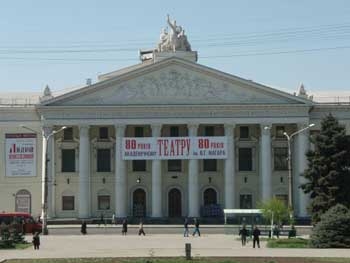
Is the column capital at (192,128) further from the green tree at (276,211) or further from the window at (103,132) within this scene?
the green tree at (276,211)

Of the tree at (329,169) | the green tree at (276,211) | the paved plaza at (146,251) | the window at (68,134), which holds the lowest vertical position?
the paved plaza at (146,251)

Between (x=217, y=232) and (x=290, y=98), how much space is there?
21527mm

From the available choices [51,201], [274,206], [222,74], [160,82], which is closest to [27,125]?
[51,201]

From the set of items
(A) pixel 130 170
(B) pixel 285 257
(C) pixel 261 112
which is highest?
(C) pixel 261 112

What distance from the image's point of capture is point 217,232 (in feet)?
212

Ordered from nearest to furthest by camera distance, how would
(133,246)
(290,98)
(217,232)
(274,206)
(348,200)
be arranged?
1. (133,246)
2. (274,206)
3. (348,200)
4. (217,232)
5. (290,98)

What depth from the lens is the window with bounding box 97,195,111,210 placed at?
84438mm

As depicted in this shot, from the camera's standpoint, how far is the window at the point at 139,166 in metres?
84.8

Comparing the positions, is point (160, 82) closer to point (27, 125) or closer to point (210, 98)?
point (210, 98)

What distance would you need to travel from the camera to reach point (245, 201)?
84.4 m

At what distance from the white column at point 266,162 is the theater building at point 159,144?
12 centimetres

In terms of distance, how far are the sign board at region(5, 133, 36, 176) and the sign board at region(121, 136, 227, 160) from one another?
965 centimetres

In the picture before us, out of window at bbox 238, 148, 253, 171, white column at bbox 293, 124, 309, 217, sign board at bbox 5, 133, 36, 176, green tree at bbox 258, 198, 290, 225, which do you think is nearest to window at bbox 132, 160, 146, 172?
window at bbox 238, 148, 253, 171

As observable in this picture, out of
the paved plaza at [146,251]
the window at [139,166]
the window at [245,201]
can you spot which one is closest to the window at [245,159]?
the window at [245,201]
